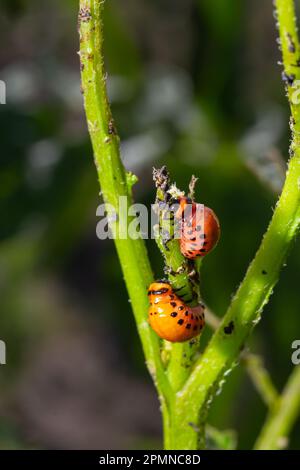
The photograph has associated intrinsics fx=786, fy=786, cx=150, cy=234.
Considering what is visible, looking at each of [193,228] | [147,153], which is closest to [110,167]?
[193,228]

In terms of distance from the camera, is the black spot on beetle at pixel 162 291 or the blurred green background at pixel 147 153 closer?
the black spot on beetle at pixel 162 291

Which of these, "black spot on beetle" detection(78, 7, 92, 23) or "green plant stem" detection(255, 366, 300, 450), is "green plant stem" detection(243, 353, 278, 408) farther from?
"black spot on beetle" detection(78, 7, 92, 23)

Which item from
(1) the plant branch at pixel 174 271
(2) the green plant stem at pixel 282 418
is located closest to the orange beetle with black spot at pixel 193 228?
(1) the plant branch at pixel 174 271

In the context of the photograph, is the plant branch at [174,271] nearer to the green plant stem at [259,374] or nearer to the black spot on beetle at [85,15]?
the black spot on beetle at [85,15]

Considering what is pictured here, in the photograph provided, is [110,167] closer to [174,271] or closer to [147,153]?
[174,271]

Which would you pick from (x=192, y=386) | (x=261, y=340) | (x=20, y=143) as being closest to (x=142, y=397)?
(x=261, y=340)

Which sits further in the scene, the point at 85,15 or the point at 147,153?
the point at 147,153
